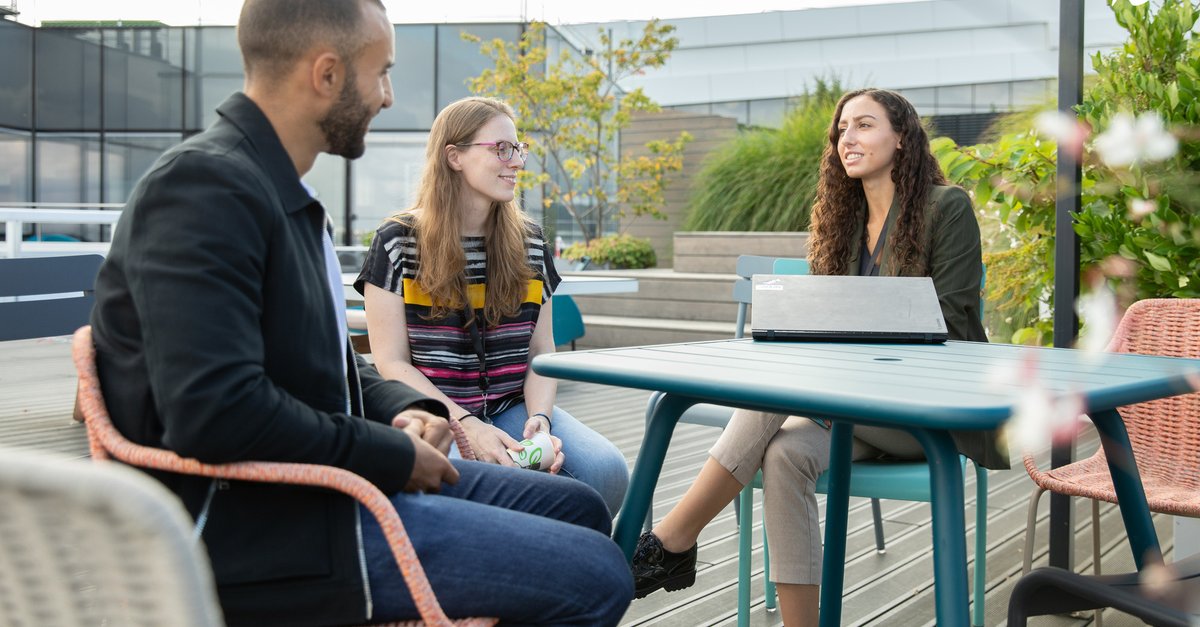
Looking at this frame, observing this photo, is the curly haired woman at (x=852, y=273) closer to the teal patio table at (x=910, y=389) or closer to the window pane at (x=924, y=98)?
the teal patio table at (x=910, y=389)

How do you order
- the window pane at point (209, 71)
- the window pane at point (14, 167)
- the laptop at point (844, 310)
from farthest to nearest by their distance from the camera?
the window pane at point (14, 167) < the window pane at point (209, 71) < the laptop at point (844, 310)

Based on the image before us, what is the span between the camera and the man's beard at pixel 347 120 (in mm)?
1320

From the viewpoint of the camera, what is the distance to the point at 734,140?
10.0 m

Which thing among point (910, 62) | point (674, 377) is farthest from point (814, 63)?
point (674, 377)

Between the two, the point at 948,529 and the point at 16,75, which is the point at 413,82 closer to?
the point at 16,75

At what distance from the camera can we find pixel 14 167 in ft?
47.1

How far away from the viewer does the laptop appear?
1851 millimetres

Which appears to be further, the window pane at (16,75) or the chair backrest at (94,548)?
the window pane at (16,75)

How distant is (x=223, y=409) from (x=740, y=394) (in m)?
0.59

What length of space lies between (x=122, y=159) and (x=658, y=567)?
14.3 m

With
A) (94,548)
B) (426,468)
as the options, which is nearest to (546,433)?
(426,468)

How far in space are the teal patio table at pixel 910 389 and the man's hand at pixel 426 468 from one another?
0.23 m

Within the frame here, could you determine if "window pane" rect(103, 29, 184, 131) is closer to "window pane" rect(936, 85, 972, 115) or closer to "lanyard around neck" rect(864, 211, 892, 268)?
"window pane" rect(936, 85, 972, 115)

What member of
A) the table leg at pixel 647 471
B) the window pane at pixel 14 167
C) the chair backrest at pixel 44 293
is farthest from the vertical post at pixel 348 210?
the table leg at pixel 647 471
